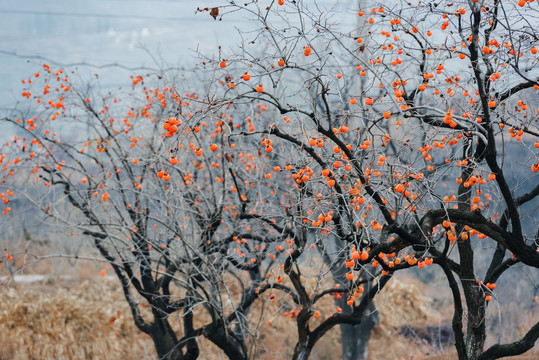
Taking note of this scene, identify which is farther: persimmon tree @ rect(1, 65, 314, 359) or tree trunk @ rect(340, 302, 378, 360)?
tree trunk @ rect(340, 302, 378, 360)

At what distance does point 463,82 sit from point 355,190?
2.04m

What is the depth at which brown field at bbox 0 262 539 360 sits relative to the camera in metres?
13.7

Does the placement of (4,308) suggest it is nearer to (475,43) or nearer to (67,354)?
(67,354)

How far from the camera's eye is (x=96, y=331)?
14.4m

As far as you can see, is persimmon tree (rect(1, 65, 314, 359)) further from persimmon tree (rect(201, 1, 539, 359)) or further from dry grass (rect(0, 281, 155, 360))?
dry grass (rect(0, 281, 155, 360))

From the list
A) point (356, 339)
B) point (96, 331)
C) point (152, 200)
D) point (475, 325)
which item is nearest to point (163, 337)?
point (152, 200)

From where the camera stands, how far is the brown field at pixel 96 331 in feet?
45.1

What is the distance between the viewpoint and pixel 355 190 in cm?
447

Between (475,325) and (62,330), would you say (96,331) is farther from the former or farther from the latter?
(475,325)

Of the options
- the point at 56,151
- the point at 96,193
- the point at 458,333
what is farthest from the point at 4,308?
the point at 458,333

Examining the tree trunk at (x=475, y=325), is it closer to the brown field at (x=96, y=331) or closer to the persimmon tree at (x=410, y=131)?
the persimmon tree at (x=410, y=131)

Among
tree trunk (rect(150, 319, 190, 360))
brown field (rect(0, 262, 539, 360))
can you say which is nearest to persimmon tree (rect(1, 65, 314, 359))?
tree trunk (rect(150, 319, 190, 360))

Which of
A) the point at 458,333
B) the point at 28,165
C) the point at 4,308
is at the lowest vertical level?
the point at 458,333

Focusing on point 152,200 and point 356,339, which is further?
point 356,339
